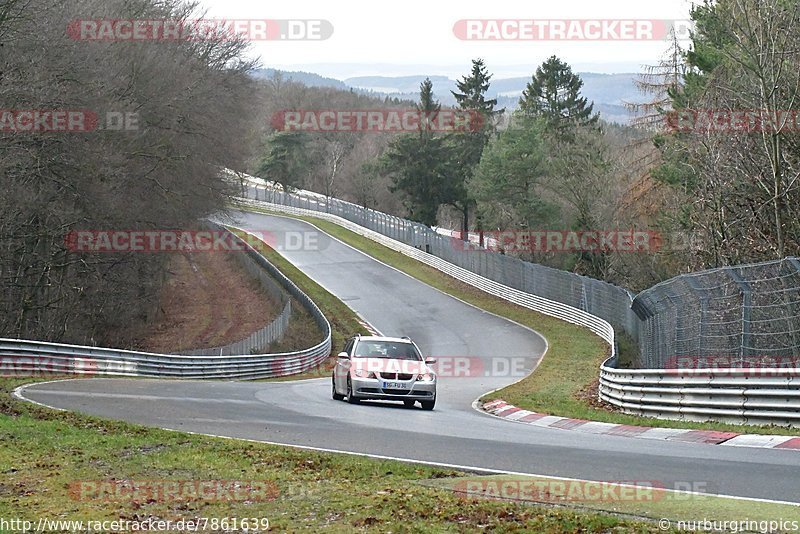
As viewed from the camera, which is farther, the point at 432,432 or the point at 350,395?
the point at 350,395

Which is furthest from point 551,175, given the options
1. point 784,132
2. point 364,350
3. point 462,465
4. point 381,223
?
point 462,465

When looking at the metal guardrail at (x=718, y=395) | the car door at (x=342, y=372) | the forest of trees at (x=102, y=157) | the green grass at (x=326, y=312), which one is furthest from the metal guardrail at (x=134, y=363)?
the metal guardrail at (x=718, y=395)

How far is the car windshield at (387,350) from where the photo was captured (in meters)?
21.6

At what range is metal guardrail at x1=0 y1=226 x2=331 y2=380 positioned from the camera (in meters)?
27.6

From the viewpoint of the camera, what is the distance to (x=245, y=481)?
10.1 meters

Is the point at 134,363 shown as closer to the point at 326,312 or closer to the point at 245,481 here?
the point at 245,481

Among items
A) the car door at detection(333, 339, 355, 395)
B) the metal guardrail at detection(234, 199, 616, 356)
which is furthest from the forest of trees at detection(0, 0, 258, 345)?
the metal guardrail at detection(234, 199, 616, 356)

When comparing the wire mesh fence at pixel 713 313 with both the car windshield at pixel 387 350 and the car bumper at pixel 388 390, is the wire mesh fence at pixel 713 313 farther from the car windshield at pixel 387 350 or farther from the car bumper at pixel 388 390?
the car windshield at pixel 387 350

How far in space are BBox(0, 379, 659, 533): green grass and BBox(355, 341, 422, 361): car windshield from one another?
7681 mm

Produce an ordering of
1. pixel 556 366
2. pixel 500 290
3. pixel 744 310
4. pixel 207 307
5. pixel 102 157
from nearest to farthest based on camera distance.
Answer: pixel 744 310
pixel 102 157
pixel 556 366
pixel 500 290
pixel 207 307

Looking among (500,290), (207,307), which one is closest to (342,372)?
(500,290)

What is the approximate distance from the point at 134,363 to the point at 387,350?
461 inches

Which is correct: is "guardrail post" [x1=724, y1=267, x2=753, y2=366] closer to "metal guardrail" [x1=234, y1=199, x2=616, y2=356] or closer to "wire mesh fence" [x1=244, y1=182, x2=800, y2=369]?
"wire mesh fence" [x1=244, y1=182, x2=800, y2=369]

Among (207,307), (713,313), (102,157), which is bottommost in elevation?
(207,307)
